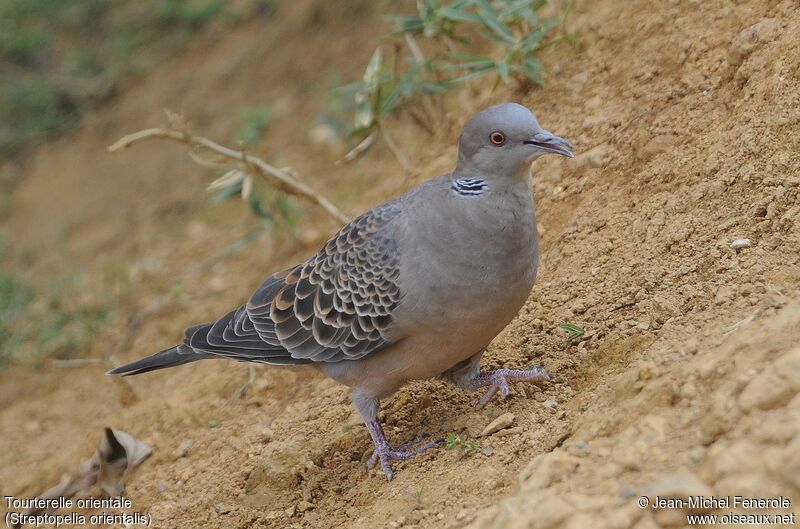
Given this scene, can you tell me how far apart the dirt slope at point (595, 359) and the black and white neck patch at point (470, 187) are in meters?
0.87

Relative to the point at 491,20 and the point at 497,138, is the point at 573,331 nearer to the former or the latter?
the point at 497,138

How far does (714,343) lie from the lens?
323cm

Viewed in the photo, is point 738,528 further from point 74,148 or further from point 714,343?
point 74,148

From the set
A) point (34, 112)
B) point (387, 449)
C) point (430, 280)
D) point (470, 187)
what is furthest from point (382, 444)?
point (34, 112)

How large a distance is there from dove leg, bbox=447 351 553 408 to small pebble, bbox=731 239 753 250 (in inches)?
38.4

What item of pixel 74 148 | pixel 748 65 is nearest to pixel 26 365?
pixel 74 148

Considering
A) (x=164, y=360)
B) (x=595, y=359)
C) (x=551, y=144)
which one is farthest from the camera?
(x=164, y=360)

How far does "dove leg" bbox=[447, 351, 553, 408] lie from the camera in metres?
4.09

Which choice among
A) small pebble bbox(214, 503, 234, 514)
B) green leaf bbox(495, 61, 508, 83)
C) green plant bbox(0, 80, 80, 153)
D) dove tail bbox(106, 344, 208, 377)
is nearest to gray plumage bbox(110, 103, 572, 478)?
dove tail bbox(106, 344, 208, 377)

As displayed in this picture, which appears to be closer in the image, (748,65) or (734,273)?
(734,273)

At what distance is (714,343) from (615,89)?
2.53 meters

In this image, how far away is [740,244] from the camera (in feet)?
12.5

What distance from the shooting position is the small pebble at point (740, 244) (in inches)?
149

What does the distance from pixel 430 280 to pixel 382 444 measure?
86 cm
